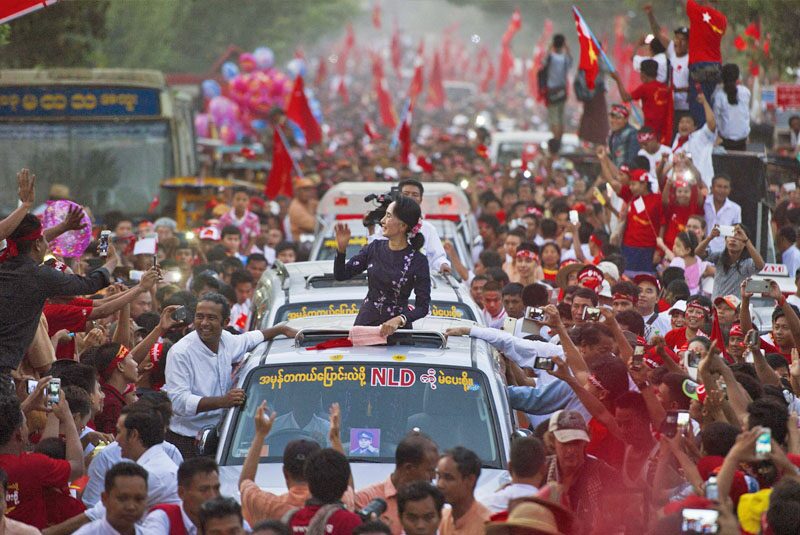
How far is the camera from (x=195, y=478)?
236 inches

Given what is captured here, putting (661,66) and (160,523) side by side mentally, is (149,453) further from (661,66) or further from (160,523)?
(661,66)

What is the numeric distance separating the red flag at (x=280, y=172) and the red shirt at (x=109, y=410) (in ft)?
40.8

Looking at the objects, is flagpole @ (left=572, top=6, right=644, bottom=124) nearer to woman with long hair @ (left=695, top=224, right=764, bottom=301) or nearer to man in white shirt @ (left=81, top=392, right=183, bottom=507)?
woman with long hair @ (left=695, top=224, right=764, bottom=301)

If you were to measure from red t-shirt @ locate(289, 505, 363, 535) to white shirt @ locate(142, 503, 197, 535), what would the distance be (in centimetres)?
48

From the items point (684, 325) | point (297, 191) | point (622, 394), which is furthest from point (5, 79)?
point (622, 394)

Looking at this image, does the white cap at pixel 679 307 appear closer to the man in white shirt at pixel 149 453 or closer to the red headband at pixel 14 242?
the red headband at pixel 14 242

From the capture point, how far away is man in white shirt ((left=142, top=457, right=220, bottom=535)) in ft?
19.5

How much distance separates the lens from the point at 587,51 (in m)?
18.0

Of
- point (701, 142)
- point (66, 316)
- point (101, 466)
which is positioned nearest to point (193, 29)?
point (701, 142)

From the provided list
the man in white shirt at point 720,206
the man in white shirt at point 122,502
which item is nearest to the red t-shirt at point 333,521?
the man in white shirt at point 122,502

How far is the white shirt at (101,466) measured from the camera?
682cm

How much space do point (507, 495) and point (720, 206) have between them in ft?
29.6

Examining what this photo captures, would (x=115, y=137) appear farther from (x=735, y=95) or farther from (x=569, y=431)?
(x=569, y=431)

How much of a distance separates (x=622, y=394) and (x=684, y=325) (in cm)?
284
